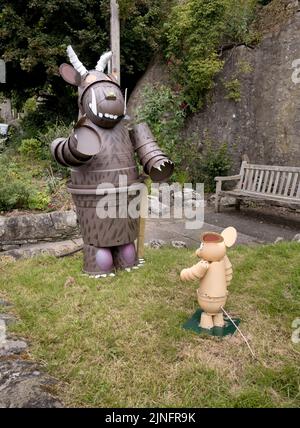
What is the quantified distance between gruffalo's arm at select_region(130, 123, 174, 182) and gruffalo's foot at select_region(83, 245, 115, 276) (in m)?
0.76

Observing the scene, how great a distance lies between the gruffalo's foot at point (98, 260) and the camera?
3545 millimetres

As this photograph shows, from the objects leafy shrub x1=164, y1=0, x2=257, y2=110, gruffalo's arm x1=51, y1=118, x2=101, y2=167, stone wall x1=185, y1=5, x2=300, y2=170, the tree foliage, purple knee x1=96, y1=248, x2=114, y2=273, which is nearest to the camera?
gruffalo's arm x1=51, y1=118, x2=101, y2=167

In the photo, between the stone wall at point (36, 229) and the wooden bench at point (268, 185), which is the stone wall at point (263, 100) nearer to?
the wooden bench at point (268, 185)

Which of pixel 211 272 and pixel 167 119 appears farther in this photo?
pixel 167 119

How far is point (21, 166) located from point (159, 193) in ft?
8.65

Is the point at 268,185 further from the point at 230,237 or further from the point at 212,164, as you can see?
the point at 230,237

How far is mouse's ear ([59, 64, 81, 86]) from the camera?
3424mm

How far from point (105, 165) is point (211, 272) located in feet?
4.32

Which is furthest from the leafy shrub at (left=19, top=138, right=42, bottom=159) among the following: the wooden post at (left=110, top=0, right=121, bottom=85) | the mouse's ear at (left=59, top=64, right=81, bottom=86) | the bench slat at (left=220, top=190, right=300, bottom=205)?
the mouse's ear at (left=59, top=64, right=81, bottom=86)

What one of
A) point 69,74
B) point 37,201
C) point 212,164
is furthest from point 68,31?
point 69,74

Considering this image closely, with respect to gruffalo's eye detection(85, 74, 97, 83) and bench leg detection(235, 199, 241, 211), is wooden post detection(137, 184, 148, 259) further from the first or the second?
Result: bench leg detection(235, 199, 241, 211)

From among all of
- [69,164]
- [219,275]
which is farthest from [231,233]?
[69,164]

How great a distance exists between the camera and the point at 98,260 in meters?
3.55
